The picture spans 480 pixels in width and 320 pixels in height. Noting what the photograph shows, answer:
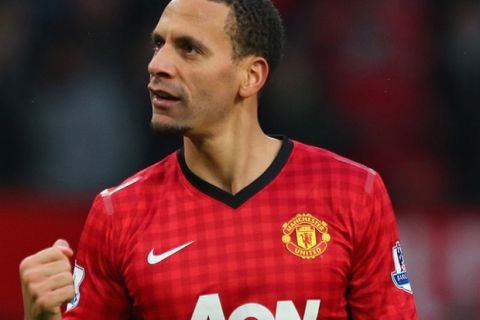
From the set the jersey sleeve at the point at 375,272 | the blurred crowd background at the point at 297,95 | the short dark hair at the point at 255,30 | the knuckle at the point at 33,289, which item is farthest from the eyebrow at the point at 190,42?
the blurred crowd background at the point at 297,95

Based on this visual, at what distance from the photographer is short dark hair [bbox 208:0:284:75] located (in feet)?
13.9

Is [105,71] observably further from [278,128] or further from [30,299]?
[30,299]

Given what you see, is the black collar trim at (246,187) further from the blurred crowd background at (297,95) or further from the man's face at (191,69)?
the blurred crowd background at (297,95)

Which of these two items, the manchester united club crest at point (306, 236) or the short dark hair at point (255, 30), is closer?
the manchester united club crest at point (306, 236)

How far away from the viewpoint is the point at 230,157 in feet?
14.0

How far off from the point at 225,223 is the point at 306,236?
0.88 feet

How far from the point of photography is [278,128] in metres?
7.63

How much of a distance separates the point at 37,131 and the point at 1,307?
1127mm

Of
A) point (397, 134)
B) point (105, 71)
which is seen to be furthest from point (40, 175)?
point (397, 134)

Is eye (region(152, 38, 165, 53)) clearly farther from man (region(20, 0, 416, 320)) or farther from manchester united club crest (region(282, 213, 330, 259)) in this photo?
manchester united club crest (region(282, 213, 330, 259))

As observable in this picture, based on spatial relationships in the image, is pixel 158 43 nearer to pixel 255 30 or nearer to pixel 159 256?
pixel 255 30

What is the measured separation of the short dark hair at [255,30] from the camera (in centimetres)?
425

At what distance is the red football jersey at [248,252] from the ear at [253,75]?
292 millimetres

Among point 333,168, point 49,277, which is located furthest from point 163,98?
point 49,277
